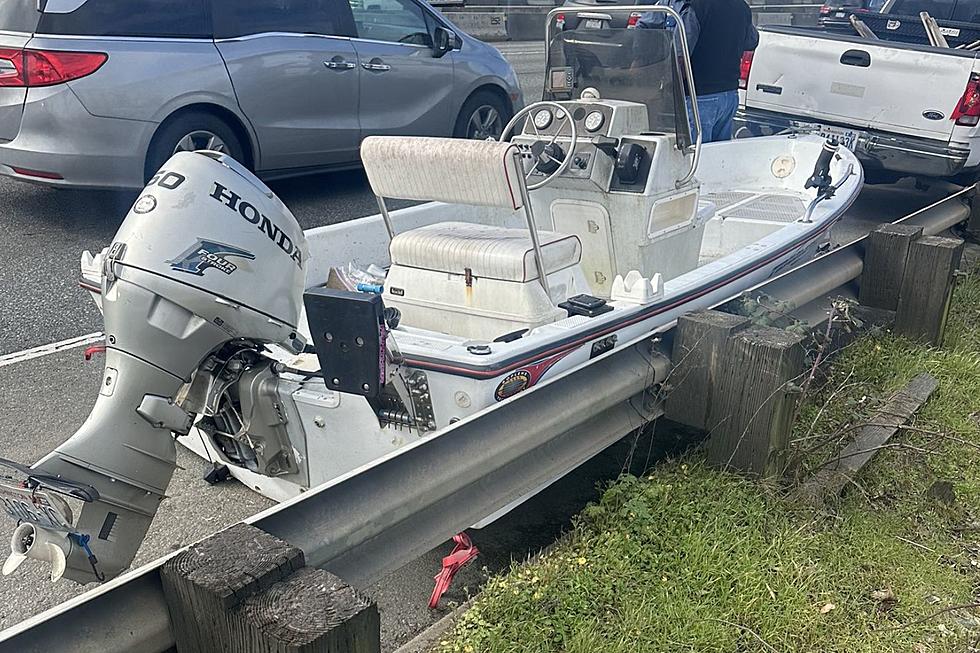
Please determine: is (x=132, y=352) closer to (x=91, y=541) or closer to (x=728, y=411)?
(x=91, y=541)

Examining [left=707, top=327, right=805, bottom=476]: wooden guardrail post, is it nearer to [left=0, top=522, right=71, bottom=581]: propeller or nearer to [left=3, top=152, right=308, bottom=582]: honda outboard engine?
[left=3, top=152, right=308, bottom=582]: honda outboard engine

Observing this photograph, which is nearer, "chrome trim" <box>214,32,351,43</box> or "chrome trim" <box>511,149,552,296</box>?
"chrome trim" <box>511,149,552,296</box>

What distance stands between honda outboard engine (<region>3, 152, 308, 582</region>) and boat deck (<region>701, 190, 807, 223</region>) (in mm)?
3566

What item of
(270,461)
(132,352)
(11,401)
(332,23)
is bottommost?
(11,401)

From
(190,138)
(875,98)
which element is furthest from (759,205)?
(190,138)

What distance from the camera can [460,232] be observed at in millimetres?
3822

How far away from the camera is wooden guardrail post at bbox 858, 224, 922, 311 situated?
4379 millimetres

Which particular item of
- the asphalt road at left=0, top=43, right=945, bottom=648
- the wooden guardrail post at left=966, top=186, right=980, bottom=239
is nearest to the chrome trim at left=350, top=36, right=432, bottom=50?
the asphalt road at left=0, top=43, right=945, bottom=648

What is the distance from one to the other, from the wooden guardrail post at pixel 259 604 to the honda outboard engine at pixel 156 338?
79 centimetres

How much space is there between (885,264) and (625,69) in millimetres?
1686

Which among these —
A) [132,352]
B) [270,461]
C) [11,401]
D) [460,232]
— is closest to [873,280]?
[460,232]

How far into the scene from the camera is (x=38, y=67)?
563 cm

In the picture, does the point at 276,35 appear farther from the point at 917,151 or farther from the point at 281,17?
the point at 917,151

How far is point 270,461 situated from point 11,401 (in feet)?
5.62
